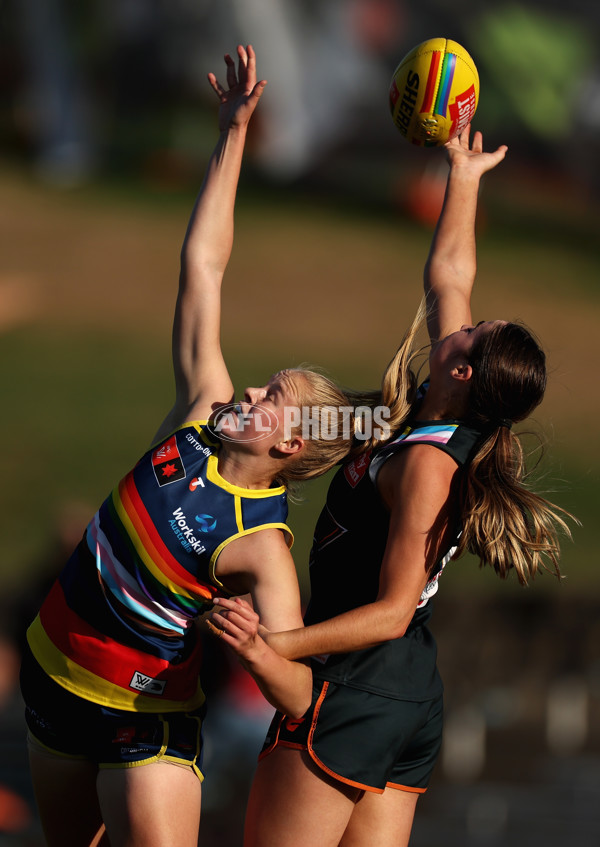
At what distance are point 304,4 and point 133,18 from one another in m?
4.77

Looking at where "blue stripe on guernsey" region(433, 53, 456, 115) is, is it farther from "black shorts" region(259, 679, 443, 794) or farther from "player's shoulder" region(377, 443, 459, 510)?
→ "black shorts" region(259, 679, 443, 794)

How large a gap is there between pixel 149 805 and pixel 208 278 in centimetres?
155

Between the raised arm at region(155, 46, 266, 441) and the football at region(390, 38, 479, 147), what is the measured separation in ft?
1.99

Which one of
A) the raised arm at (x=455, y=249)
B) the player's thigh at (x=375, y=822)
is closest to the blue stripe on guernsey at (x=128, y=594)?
the player's thigh at (x=375, y=822)

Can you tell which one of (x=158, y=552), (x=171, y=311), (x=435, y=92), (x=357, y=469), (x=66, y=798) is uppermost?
(x=435, y=92)

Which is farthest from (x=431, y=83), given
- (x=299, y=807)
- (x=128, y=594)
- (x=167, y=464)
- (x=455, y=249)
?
(x=299, y=807)

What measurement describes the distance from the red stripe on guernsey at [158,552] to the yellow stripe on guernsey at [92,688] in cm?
35

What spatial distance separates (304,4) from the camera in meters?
24.9

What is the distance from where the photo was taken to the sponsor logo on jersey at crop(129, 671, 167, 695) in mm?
3002

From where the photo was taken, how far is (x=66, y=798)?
10.3 feet

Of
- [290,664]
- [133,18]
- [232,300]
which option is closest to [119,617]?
[290,664]

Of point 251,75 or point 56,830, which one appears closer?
point 56,830

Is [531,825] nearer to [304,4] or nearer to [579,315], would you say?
[579,315]

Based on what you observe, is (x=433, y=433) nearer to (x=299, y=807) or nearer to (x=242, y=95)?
(x=299, y=807)
